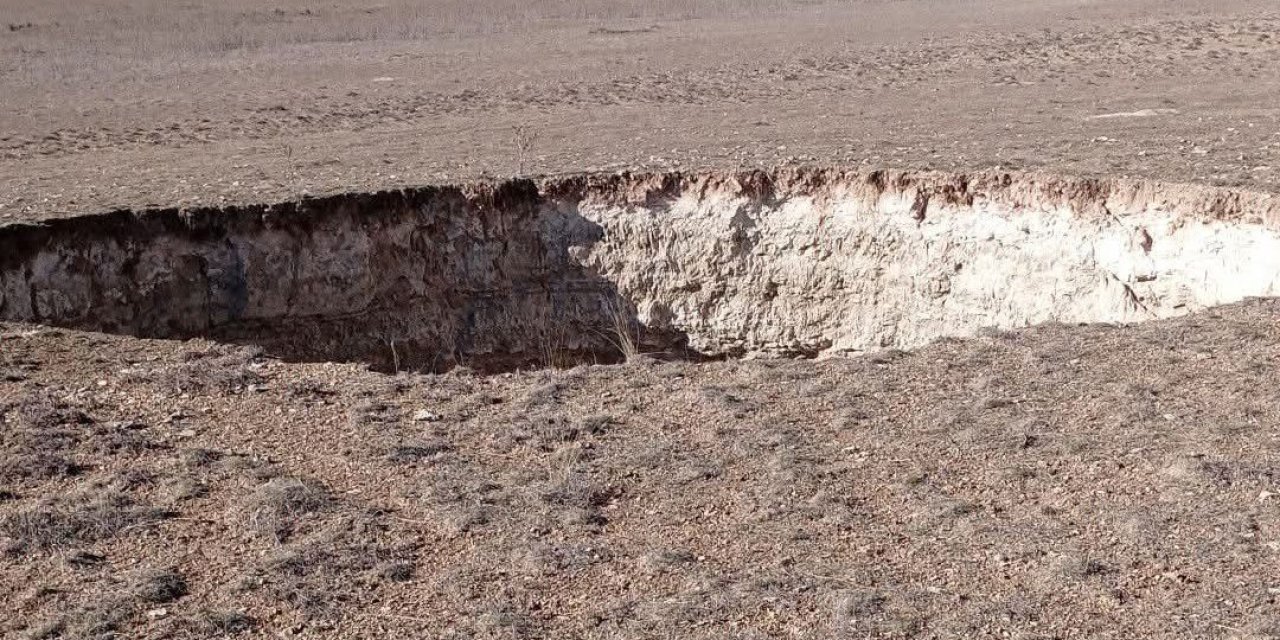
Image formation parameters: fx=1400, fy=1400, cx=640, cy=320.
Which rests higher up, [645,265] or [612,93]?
[612,93]

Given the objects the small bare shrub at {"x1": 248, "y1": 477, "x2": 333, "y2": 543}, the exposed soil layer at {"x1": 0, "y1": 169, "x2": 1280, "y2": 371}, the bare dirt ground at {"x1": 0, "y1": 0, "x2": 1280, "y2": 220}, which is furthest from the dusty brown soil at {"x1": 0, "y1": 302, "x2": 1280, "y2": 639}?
the bare dirt ground at {"x1": 0, "y1": 0, "x2": 1280, "y2": 220}

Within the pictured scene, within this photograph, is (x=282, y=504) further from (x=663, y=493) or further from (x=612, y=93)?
(x=612, y=93)

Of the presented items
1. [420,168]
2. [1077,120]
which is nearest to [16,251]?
[420,168]

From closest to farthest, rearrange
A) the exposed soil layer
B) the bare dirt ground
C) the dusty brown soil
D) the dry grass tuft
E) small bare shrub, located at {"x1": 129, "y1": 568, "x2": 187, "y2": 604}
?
1. the dusty brown soil
2. small bare shrub, located at {"x1": 129, "y1": 568, "x2": 187, "y2": 604}
3. the dry grass tuft
4. the exposed soil layer
5. the bare dirt ground

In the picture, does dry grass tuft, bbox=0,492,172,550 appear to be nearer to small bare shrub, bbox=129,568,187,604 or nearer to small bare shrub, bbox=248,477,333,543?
small bare shrub, bbox=248,477,333,543

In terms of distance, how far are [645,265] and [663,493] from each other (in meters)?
6.67

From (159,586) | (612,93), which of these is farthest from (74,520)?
(612,93)

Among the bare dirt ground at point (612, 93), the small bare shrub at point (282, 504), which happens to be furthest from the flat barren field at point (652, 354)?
the bare dirt ground at point (612, 93)

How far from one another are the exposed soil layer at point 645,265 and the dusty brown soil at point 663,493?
2.17m

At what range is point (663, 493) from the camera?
22.4ft

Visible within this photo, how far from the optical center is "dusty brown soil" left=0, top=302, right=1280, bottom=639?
5641 millimetres

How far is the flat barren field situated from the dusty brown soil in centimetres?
3

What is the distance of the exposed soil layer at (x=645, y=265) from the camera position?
11125mm

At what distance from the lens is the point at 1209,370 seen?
8031 millimetres
